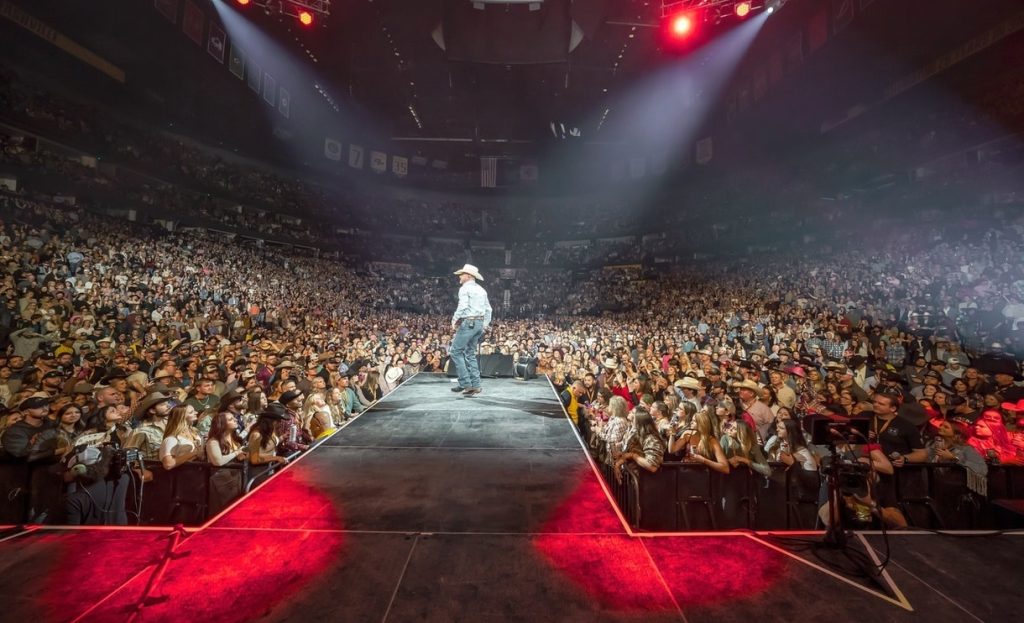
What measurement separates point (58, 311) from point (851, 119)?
27.3 metres

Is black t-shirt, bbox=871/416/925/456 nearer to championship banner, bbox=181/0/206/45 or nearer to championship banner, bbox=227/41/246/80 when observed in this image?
championship banner, bbox=181/0/206/45

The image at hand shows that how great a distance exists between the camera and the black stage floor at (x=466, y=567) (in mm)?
1556

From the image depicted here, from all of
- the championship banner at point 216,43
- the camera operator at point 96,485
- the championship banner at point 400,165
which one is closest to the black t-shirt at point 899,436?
the camera operator at point 96,485

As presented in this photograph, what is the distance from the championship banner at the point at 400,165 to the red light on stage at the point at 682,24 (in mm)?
24226

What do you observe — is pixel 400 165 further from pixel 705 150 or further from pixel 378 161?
pixel 705 150

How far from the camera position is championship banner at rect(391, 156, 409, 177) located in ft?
104

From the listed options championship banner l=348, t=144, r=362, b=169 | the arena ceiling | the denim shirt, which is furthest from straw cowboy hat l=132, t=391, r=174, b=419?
championship banner l=348, t=144, r=362, b=169

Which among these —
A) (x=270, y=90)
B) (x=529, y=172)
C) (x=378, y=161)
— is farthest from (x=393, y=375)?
(x=529, y=172)

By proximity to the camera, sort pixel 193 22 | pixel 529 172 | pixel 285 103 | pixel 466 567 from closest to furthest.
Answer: pixel 466 567 < pixel 193 22 < pixel 285 103 < pixel 529 172

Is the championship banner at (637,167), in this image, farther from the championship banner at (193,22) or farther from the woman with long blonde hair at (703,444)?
the woman with long blonde hair at (703,444)

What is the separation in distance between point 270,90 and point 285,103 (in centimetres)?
190

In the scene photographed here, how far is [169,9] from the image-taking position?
14.1m

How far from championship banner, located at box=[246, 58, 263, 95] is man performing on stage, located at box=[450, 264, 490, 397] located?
2051cm

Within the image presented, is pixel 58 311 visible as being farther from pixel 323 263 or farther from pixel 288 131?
pixel 288 131
